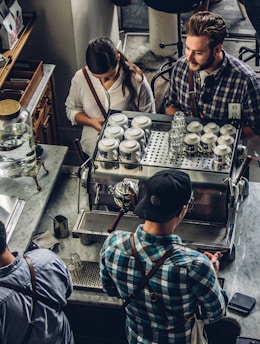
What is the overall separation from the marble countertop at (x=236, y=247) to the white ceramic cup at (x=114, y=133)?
562 millimetres

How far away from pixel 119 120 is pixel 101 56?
1.63ft

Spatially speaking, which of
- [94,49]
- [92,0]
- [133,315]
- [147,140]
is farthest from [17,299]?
[92,0]

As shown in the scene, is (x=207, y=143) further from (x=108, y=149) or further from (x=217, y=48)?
(x=217, y=48)

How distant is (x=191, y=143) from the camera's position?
12.8 feet

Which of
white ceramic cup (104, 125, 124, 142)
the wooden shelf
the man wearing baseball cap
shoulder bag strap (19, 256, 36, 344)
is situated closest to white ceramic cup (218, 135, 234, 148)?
white ceramic cup (104, 125, 124, 142)

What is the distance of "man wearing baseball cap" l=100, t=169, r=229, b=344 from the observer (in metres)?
3.14

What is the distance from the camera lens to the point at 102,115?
4.75 meters

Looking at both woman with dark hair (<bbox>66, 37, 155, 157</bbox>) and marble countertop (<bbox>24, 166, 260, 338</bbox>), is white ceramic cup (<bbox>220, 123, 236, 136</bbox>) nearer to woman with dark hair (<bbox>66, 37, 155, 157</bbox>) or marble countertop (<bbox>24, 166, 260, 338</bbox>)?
marble countertop (<bbox>24, 166, 260, 338</bbox>)

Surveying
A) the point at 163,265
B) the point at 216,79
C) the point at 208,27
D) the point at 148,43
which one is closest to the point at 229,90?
the point at 216,79

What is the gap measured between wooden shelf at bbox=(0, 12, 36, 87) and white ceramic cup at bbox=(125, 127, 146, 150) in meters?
1.23

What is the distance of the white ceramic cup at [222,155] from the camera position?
3807mm

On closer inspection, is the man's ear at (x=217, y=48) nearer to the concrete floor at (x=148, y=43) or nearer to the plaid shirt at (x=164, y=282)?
the plaid shirt at (x=164, y=282)

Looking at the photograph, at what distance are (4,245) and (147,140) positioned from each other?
115 cm

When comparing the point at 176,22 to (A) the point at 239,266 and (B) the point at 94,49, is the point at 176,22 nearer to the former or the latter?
(B) the point at 94,49
